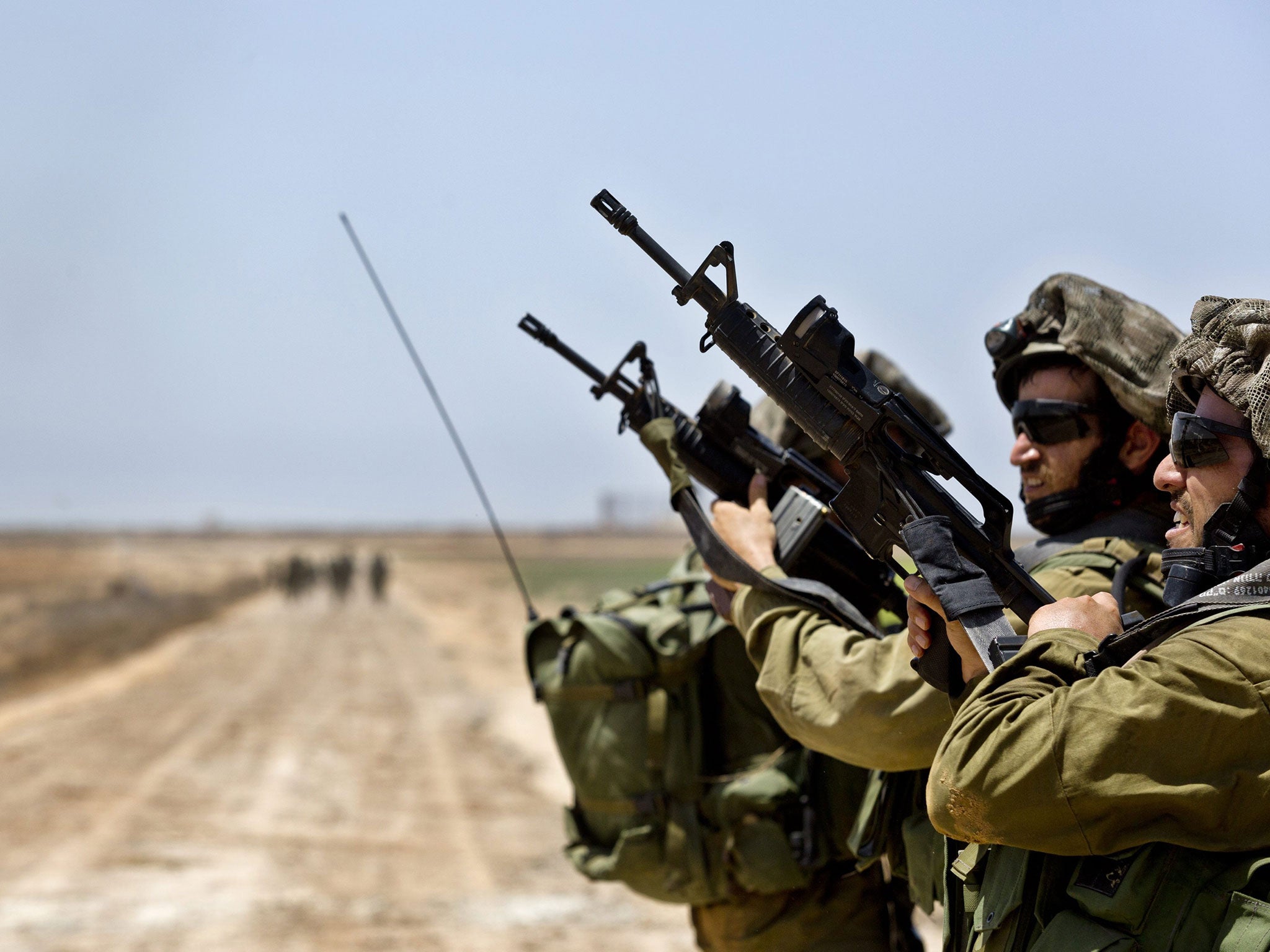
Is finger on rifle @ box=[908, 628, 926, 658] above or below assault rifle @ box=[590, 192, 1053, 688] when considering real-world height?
below

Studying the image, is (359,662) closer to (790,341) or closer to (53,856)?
(53,856)

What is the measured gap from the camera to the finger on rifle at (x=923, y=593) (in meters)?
2.41

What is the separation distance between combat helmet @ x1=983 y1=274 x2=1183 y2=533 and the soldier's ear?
1cm

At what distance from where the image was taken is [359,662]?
78.3 feet

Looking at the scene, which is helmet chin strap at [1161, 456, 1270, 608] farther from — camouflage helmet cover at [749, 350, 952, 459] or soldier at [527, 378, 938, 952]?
camouflage helmet cover at [749, 350, 952, 459]

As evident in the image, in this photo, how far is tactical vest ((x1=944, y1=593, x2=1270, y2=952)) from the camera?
73.7 inches

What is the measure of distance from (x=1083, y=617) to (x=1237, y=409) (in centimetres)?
43

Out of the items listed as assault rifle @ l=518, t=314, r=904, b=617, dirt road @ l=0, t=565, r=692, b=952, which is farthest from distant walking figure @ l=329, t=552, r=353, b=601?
assault rifle @ l=518, t=314, r=904, b=617

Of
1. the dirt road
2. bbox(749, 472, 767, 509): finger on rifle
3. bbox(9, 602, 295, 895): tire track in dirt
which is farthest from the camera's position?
bbox(9, 602, 295, 895): tire track in dirt

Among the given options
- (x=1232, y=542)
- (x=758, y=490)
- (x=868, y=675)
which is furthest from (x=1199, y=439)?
(x=758, y=490)

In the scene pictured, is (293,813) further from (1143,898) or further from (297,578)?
(297,578)

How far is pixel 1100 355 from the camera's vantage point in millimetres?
3045

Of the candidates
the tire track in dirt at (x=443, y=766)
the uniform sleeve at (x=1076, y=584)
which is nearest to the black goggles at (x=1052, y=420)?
the uniform sleeve at (x=1076, y=584)

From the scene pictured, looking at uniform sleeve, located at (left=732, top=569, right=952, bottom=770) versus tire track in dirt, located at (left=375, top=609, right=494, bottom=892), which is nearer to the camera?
uniform sleeve, located at (left=732, top=569, right=952, bottom=770)
